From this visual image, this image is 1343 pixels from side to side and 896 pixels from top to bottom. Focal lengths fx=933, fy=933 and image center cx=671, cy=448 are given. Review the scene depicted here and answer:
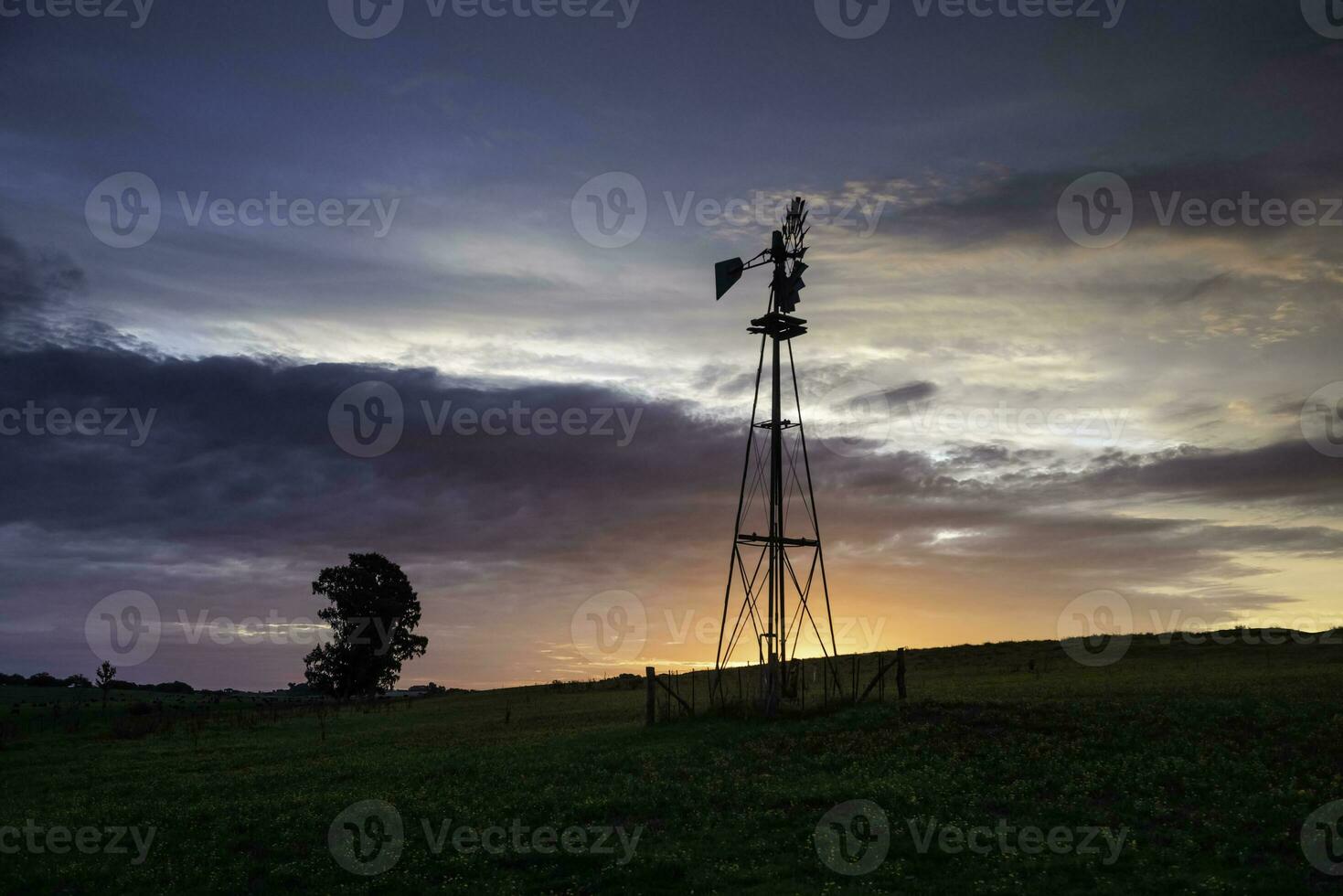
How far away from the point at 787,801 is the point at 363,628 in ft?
297

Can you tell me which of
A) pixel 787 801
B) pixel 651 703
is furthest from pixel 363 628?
pixel 787 801

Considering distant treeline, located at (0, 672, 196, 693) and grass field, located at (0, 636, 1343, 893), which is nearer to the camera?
grass field, located at (0, 636, 1343, 893)

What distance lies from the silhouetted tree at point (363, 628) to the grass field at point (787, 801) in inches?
2260

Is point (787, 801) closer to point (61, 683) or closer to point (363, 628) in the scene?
point (363, 628)

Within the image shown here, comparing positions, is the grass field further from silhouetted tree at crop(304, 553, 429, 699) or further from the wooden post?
silhouetted tree at crop(304, 553, 429, 699)

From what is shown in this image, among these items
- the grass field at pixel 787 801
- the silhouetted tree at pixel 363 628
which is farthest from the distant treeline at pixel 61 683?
the grass field at pixel 787 801

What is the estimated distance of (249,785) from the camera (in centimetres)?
3991

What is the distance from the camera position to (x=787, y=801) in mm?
28984

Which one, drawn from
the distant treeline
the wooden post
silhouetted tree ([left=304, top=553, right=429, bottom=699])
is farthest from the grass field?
the distant treeline

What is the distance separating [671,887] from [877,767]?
37.5 feet

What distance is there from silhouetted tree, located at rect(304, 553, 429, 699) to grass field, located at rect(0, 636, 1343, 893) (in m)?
57.4

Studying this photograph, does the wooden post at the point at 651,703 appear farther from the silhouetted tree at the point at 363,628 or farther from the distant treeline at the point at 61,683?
the distant treeline at the point at 61,683

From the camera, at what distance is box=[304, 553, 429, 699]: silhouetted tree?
108 meters

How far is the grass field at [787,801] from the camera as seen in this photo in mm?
22812
